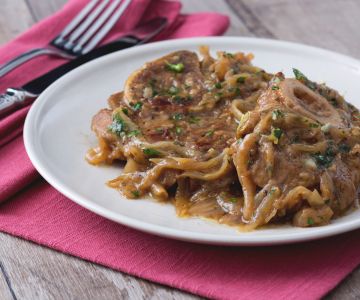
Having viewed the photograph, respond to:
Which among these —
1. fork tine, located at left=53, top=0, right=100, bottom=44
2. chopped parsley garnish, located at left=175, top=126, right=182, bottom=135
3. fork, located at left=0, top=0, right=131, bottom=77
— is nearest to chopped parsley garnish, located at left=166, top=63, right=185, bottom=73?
chopped parsley garnish, located at left=175, top=126, right=182, bottom=135

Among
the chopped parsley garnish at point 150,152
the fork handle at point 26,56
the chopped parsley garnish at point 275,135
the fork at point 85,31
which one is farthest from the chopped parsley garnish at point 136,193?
the fork at point 85,31

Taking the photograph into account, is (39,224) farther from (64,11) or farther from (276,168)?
(64,11)

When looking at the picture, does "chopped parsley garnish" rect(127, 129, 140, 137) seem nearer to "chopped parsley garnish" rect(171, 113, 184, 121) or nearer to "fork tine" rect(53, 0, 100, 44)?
"chopped parsley garnish" rect(171, 113, 184, 121)

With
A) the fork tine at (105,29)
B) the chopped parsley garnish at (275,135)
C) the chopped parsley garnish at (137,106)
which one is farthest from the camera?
the fork tine at (105,29)

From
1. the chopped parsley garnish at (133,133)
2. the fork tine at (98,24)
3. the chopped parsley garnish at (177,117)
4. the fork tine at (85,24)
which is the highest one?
the chopped parsley garnish at (133,133)

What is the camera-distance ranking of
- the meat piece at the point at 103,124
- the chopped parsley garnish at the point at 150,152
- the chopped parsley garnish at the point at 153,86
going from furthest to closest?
1. the chopped parsley garnish at the point at 153,86
2. the meat piece at the point at 103,124
3. the chopped parsley garnish at the point at 150,152

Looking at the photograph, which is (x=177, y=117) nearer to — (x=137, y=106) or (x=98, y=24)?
(x=137, y=106)

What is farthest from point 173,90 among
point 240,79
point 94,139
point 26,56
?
point 26,56

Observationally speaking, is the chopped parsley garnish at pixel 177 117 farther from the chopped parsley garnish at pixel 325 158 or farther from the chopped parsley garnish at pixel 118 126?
the chopped parsley garnish at pixel 325 158
